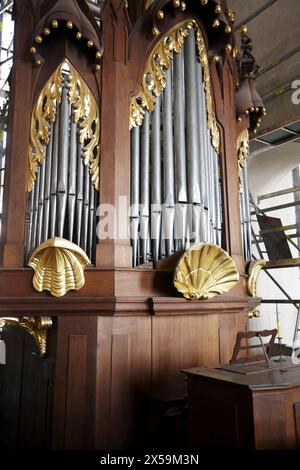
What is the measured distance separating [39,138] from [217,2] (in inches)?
77.5

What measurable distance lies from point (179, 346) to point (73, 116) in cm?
200

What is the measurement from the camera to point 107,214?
307 centimetres

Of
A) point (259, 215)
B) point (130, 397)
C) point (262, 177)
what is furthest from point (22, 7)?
point (262, 177)

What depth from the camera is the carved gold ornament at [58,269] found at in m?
2.86

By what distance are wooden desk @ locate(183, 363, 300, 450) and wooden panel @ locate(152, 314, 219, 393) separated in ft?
1.92

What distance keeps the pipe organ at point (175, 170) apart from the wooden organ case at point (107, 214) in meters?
0.01

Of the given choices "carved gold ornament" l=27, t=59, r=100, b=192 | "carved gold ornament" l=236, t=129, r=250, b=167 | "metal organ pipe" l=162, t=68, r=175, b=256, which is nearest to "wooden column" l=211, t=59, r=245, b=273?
"carved gold ornament" l=236, t=129, r=250, b=167

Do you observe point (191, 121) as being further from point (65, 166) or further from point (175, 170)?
point (65, 166)

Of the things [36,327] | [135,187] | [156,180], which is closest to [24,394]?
[36,327]

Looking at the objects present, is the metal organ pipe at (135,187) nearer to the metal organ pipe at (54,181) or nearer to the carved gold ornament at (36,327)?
the metal organ pipe at (54,181)

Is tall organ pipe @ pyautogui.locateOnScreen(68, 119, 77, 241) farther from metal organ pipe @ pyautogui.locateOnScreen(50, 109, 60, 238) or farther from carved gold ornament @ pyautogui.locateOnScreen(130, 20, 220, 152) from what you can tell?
carved gold ornament @ pyautogui.locateOnScreen(130, 20, 220, 152)

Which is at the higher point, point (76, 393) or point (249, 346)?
point (249, 346)

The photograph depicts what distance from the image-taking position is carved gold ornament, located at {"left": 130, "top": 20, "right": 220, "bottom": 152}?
340cm

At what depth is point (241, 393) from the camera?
7.39 feet
